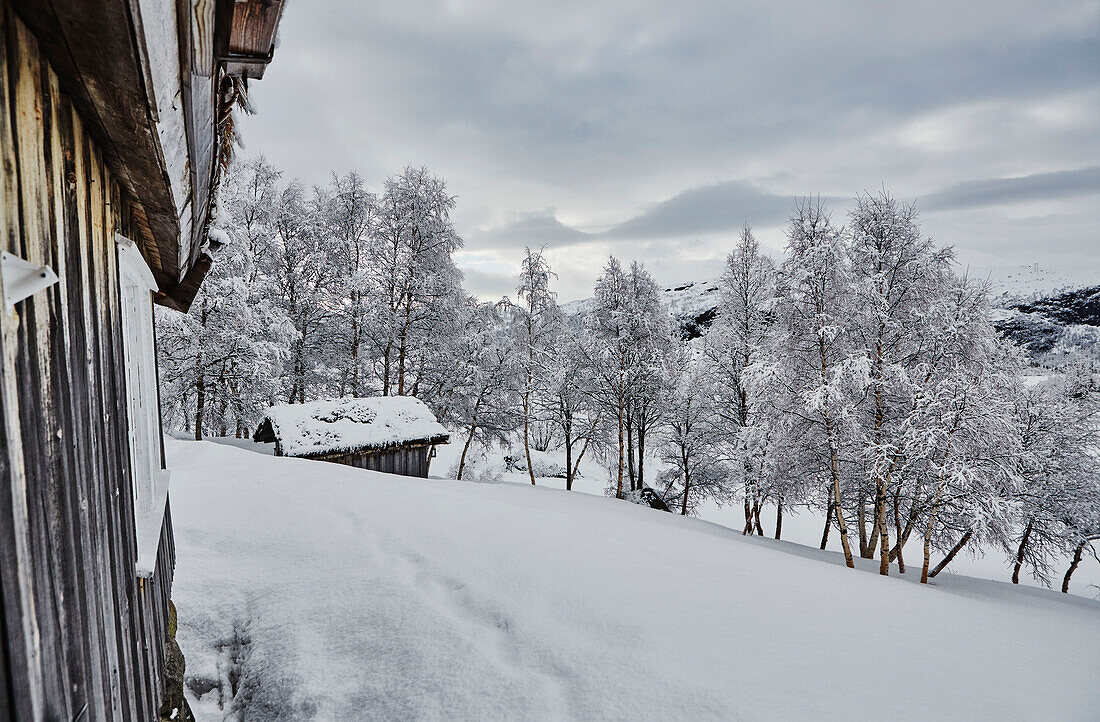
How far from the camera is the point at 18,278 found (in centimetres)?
131

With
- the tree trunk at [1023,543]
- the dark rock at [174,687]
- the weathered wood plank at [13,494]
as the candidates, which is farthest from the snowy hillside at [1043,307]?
the weathered wood plank at [13,494]

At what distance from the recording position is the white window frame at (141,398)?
117 inches

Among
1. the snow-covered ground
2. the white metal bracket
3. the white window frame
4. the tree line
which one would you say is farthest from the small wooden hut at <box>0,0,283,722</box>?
the snow-covered ground

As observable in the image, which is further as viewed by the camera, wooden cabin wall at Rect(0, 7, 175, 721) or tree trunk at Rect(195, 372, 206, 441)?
tree trunk at Rect(195, 372, 206, 441)

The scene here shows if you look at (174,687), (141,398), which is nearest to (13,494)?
(141,398)

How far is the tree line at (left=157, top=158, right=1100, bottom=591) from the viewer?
10531 millimetres

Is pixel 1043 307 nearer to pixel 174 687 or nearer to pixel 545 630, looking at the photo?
pixel 545 630

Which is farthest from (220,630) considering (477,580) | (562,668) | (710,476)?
(710,476)

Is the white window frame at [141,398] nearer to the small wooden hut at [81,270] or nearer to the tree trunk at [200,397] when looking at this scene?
the small wooden hut at [81,270]

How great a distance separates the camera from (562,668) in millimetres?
4625

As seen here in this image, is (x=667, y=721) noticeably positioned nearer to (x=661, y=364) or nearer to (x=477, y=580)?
(x=477, y=580)

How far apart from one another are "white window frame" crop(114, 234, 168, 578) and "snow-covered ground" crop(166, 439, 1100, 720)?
6.04ft

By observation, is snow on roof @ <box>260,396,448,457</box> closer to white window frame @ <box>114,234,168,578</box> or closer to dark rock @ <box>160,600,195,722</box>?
dark rock @ <box>160,600,195,722</box>

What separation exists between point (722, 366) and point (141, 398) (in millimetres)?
16148
